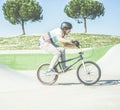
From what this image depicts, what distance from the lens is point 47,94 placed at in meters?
8.48

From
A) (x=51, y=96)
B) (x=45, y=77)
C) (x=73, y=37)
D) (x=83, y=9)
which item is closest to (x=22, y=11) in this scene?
(x=83, y=9)

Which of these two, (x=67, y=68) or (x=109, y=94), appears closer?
(x=109, y=94)

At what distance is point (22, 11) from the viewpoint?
238 ft

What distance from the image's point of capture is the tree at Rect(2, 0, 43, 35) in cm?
7281

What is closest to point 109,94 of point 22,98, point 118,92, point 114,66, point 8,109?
point 118,92

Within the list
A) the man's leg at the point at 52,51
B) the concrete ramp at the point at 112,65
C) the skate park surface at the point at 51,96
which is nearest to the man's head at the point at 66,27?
the man's leg at the point at 52,51

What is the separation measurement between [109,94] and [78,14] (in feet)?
218

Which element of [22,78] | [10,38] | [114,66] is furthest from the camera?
[10,38]

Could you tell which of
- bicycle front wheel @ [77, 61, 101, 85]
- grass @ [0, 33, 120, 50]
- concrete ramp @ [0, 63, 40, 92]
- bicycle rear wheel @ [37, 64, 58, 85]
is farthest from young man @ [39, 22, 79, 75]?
grass @ [0, 33, 120, 50]

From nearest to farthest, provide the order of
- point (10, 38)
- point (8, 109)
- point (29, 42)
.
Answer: point (8, 109)
point (29, 42)
point (10, 38)

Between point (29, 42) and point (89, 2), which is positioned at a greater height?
point (89, 2)

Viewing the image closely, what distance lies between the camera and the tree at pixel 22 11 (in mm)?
72812

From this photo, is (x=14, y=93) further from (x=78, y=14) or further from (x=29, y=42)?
(x=78, y=14)

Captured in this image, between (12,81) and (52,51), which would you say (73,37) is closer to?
(12,81)
